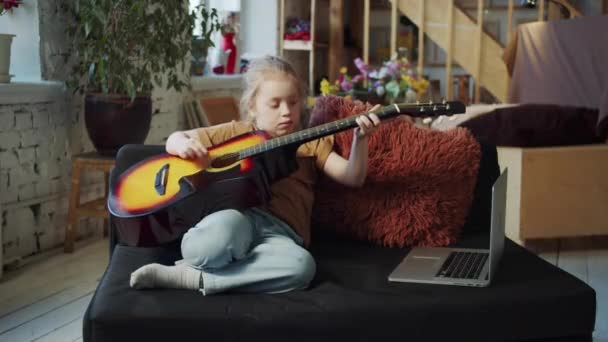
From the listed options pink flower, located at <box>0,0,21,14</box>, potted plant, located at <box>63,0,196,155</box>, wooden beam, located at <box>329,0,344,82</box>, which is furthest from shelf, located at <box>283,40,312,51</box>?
pink flower, located at <box>0,0,21,14</box>

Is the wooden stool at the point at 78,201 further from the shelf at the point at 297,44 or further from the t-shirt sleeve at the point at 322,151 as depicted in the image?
the shelf at the point at 297,44

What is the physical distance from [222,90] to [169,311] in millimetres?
3457

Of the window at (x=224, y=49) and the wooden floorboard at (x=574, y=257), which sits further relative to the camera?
the window at (x=224, y=49)

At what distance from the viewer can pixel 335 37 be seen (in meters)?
6.04

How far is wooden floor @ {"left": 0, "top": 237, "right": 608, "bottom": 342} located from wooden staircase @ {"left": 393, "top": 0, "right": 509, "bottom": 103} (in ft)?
7.14

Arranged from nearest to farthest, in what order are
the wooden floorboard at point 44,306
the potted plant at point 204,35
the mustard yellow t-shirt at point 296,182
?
1. the mustard yellow t-shirt at point 296,182
2. the wooden floorboard at point 44,306
3. the potted plant at point 204,35

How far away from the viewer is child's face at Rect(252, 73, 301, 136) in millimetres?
2016

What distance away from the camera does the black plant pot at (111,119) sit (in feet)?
10.3

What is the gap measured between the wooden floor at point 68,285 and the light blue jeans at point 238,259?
716mm

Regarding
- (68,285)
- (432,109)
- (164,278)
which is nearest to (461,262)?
(432,109)

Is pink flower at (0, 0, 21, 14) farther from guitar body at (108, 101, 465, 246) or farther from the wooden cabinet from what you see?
the wooden cabinet

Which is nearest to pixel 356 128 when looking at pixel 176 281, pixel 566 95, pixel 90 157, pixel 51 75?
pixel 176 281

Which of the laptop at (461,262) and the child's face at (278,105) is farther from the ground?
the child's face at (278,105)

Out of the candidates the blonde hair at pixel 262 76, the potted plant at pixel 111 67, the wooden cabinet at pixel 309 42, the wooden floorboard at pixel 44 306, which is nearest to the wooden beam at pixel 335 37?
the wooden cabinet at pixel 309 42
